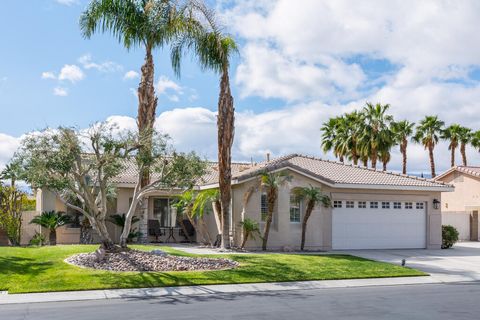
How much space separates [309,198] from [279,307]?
12.1 metres

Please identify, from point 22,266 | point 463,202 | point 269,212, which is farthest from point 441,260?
point 463,202

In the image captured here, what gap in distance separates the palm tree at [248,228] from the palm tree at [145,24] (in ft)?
14.2

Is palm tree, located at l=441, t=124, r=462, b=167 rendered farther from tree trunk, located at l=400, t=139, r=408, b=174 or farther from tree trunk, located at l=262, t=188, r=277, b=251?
tree trunk, located at l=262, t=188, r=277, b=251

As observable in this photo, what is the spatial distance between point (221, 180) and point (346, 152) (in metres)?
25.5

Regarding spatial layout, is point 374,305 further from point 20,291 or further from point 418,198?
point 418,198

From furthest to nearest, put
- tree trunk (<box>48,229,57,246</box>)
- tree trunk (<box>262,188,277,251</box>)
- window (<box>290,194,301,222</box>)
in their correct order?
1. tree trunk (<box>48,229,57,246</box>)
2. window (<box>290,194,301,222</box>)
3. tree trunk (<box>262,188,277,251</box>)

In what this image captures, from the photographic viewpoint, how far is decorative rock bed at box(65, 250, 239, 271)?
1702 centimetres

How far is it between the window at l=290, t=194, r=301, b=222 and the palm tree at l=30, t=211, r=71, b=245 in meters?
9.77

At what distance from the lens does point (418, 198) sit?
28.1 meters

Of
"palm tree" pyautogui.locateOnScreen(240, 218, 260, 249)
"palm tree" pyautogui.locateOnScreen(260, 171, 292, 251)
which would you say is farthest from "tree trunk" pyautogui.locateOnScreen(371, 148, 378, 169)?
"palm tree" pyautogui.locateOnScreen(240, 218, 260, 249)

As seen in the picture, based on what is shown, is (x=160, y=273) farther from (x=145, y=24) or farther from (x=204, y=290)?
(x=145, y=24)

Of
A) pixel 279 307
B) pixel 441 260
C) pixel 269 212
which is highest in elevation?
pixel 269 212

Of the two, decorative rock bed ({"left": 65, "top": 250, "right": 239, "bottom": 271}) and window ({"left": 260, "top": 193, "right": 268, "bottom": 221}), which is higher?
window ({"left": 260, "top": 193, "right": 268, "bottom": 221})

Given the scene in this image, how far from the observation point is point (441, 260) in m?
22.8
